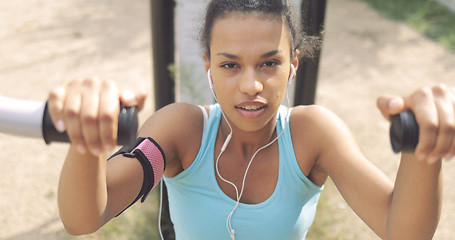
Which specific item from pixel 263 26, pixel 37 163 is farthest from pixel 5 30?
pixel 263 26

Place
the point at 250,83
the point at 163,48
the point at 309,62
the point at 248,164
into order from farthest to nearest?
the point at 163,48
the point at 309,62
the point at 248,164
the point at 250,83

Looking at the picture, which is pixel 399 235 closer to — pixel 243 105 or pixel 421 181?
pixel 421 181

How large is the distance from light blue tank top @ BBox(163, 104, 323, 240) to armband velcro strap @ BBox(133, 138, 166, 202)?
0.49ft

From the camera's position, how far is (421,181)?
1.19 meters

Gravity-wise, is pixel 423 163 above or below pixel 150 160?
above

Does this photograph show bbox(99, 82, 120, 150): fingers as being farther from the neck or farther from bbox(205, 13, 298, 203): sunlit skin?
the neck

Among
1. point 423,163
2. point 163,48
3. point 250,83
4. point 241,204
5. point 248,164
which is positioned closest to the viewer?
point 423,163

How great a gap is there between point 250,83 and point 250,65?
66 mm

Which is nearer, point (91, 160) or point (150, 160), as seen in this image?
point (91, 160)

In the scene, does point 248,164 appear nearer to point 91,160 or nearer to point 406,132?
point 91,160

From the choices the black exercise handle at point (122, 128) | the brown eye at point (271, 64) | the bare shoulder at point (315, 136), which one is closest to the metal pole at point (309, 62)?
the bare shoulder at point (315, 136)

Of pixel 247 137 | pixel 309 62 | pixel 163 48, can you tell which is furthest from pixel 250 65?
pixel 163 48

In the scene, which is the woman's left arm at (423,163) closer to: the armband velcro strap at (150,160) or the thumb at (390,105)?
the thumb at (390,105)

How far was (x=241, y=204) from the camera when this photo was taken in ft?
5.41
